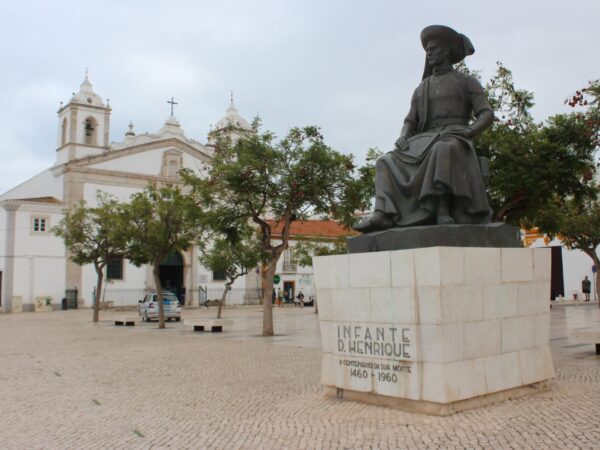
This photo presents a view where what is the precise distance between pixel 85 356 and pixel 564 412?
9.12 m

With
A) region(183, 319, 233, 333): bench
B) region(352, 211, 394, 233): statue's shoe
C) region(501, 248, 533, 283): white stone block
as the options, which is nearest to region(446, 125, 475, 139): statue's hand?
region(352, 211, 394, 233): statue's shoe

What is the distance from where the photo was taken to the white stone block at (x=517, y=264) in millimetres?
5805

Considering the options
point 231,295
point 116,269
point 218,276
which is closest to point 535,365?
point 116,269

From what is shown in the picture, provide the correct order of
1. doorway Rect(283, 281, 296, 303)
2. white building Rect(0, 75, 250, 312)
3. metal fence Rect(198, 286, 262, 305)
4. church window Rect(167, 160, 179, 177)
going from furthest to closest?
doorway Rect(283, 281, 296, 303) → church window Rect(167, 160, 179, 177) → metal fence Rect(198, 286, 262, 305) → white building Rect(0, 75, 250, 312)

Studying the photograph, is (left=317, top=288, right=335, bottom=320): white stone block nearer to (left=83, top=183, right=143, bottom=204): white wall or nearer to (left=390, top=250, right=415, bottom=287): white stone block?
(left=390, top=250, right=415, bottom=287): white stone block

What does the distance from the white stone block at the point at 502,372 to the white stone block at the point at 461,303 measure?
48 centimetres

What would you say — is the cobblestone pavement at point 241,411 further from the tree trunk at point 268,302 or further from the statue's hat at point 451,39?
the tree trunk at point 268,302

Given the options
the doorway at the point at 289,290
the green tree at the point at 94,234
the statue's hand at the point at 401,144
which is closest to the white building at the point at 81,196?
the doorway at the point at 289,290

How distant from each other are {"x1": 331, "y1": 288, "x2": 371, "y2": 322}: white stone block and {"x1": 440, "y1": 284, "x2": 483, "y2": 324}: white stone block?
0.82 metres

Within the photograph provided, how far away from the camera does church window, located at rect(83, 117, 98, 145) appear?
41781mm

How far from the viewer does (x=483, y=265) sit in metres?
5.57

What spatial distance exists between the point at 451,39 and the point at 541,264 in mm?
2549

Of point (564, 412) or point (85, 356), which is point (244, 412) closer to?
point (564, 412)

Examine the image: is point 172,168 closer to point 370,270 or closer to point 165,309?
point 165,309
